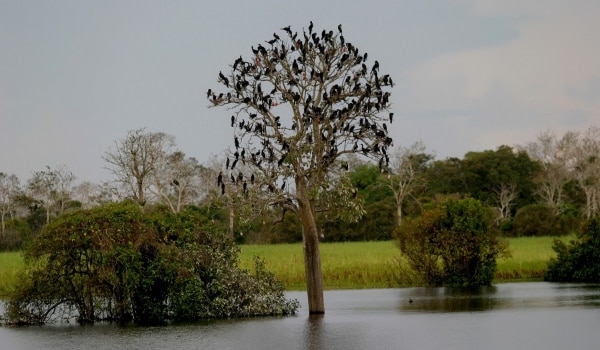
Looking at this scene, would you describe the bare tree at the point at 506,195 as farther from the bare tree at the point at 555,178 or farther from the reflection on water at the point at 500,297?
the reflection on water at the point at 500,297

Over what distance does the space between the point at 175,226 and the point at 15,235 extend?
53.8m

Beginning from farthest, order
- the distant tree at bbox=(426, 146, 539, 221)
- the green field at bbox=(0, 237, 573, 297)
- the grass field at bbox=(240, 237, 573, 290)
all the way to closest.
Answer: the distant tree at bbox=(426, 146, 539, 221)
the grass field at bbox=(240, 237, 573, 290)
the green field at bbox=(0, 237, 573, 297)

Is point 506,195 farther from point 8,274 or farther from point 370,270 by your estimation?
point 8,274

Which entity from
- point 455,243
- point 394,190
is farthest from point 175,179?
point 455,243

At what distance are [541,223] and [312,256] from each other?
50326 millimetres

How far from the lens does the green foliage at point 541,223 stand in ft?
238

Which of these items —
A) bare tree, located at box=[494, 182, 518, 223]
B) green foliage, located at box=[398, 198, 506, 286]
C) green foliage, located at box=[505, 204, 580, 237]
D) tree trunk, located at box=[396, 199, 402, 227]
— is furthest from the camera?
bare tree, located at box=[494, 182, 518, 223]

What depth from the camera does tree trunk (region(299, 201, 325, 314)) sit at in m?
25.9

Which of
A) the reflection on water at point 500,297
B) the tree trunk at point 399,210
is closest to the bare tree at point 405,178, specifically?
the tree trunk at point 399,210

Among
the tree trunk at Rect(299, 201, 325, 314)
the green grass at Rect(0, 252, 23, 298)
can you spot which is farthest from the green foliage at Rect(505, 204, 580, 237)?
the tree trunk at Rect(299, 201, 325, 314)

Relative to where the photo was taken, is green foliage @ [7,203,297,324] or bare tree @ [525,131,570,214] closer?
green foliage @ [7,203,297,324]

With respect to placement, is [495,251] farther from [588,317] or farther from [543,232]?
[543,232]

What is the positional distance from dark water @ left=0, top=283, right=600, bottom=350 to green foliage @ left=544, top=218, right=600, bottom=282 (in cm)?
1001

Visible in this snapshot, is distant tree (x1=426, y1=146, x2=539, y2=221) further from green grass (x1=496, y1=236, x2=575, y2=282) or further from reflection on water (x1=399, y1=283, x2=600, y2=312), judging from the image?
reflection on water (x1=399, y1=283, x2=600, y2=312)
